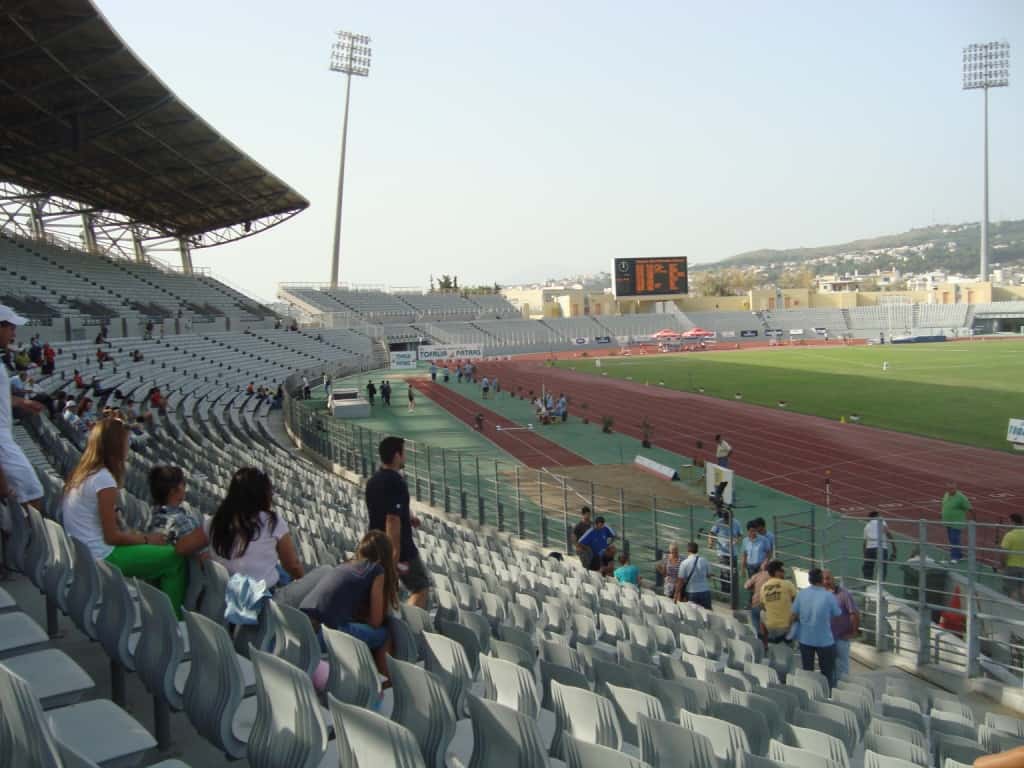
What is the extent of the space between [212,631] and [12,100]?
92.0ft

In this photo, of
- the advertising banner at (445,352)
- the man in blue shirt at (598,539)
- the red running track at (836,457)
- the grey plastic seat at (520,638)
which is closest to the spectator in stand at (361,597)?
the grey plastic seat at (520,638)

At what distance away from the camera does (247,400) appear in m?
34.1

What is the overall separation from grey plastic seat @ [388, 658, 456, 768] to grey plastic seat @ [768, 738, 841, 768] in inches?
54.1

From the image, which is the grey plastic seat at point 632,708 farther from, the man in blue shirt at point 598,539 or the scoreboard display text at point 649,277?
the scoreboard display text at point 649,277

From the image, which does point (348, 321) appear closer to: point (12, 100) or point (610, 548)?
point (12, 100)

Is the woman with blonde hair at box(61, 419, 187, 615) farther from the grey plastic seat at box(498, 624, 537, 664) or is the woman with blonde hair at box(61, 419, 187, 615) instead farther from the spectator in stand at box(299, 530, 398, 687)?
the grey plastic seat at box(498, 624, 537, 664)

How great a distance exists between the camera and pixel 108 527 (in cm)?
507

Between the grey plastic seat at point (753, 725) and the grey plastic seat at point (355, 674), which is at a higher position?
the grey plastic seat at point (355, 674)

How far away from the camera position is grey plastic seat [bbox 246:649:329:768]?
10.5 ft

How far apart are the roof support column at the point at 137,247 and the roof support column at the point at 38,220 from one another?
818 cm

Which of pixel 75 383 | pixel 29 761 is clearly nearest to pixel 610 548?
pixel 29 761

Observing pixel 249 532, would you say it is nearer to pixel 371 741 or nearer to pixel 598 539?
pixel 371 741

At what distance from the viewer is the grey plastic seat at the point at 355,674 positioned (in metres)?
3.86

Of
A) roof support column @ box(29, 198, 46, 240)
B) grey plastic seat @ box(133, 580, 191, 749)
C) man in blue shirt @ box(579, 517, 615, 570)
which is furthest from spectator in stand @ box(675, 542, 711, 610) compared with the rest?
roof support column @ box(29, 198, 46, 240)
